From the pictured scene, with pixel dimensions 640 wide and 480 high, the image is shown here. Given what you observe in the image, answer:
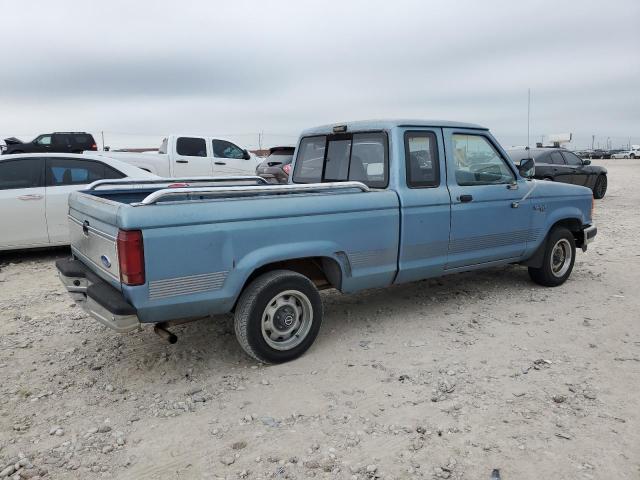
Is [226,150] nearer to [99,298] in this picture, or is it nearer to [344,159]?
[344,159]

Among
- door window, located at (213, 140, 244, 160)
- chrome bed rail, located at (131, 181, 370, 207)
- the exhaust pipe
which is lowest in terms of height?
the exhaust pipe

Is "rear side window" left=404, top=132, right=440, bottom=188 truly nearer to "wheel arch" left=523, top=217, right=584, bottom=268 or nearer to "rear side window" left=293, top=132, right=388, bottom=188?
"rear side window" left=293, top=132, right=388, bottom=188

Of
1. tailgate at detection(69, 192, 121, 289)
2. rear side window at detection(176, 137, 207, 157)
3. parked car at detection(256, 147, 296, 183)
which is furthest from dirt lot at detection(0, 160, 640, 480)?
rear side window at detection(176, 137, 207, 157)

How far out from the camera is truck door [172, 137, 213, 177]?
1327cm

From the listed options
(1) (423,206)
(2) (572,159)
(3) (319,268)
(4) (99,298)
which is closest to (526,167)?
(1) (423,206)

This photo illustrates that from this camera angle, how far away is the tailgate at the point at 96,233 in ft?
11.3

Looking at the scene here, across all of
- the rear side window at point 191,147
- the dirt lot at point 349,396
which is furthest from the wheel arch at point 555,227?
the rear side window at point 191,147

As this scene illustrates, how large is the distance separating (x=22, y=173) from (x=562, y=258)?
7180mm

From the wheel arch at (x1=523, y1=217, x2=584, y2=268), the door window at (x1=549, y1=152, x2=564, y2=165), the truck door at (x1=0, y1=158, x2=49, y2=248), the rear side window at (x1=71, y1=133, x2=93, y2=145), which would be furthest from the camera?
the rear side window at (x1=71, y1=133, x2=93, y2=145)

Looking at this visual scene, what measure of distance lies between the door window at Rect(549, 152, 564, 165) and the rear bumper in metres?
13.2

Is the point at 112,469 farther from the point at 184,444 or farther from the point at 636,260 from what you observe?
the point at 636,260

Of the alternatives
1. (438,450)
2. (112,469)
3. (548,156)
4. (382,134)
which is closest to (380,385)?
(438,450)

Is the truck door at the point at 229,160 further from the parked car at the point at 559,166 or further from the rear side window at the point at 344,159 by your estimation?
the rear side window at the point at 344,159

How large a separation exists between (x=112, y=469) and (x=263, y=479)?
0.83m
